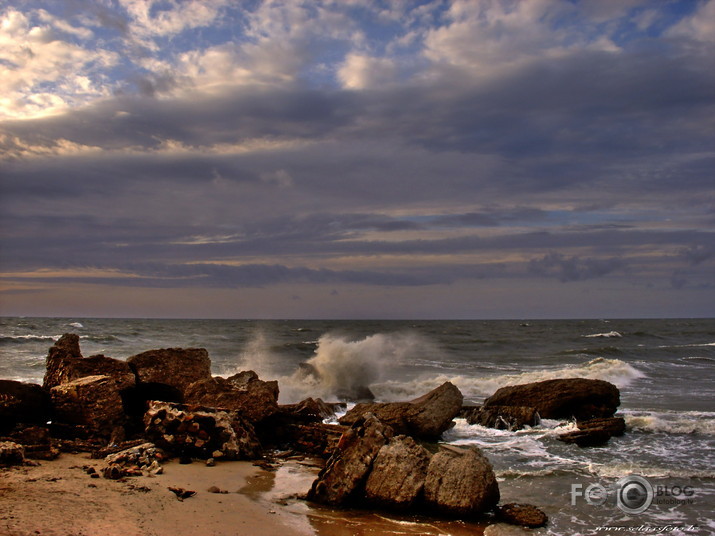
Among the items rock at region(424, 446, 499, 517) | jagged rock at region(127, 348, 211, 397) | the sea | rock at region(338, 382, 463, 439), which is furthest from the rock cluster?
jagged rock at region(127, 348, 211, 397)

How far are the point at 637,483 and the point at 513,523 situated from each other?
3.85 meters

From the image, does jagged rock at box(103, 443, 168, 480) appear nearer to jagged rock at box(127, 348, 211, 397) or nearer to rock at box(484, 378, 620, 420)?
jagged rock at box(127, 348, 211, 397)

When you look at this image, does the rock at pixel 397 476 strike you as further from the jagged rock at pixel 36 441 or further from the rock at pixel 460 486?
the jagged rock at pixel 36 441

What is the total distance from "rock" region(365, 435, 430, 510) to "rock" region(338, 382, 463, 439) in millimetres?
4386

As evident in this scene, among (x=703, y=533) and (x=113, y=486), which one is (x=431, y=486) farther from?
(x=113, y=486)

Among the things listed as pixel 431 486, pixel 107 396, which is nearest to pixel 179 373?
pixel 107 396

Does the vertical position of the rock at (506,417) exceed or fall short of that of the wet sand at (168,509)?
it falls short

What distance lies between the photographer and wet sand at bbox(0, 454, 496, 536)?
21.0 ft

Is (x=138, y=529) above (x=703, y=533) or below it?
above

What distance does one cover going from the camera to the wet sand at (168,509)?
6410 mm

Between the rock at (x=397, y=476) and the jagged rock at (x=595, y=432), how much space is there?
6.75m

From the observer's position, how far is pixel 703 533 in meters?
8.01

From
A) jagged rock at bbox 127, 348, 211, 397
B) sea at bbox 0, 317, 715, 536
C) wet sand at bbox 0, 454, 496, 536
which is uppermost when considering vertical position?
jagged rock at bbox 127, 348, 211, 397

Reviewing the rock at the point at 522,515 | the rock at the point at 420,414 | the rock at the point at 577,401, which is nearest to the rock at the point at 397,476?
the rock at the point at 522,515
